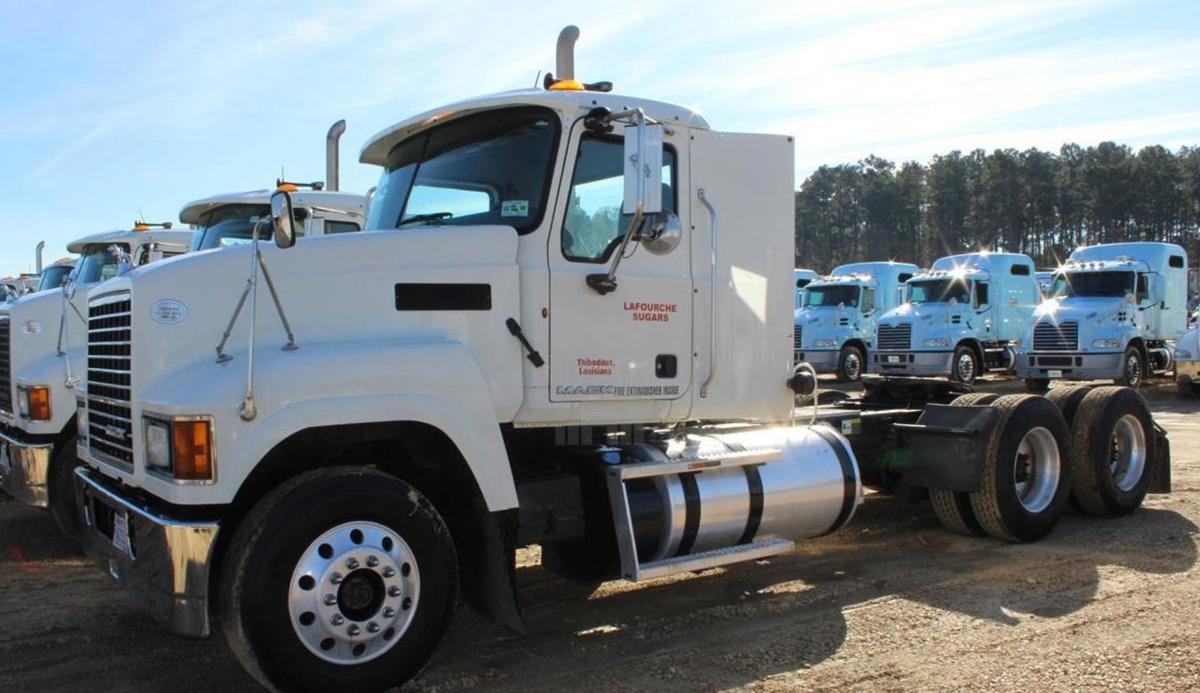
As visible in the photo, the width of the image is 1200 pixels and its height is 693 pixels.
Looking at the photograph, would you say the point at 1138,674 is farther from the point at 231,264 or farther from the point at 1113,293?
the point at 1113,293

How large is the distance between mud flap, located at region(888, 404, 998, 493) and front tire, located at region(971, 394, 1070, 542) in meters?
0.08

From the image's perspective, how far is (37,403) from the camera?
7324mm

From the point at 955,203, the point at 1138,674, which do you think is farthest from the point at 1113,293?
the point at 955,203

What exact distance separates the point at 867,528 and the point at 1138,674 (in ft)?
11.1

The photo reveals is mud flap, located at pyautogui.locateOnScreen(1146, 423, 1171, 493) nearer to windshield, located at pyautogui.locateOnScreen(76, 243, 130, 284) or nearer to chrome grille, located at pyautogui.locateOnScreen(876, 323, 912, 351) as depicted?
windshield, located at pyautogui.locateOnScreen(76, 243, 130, 284)

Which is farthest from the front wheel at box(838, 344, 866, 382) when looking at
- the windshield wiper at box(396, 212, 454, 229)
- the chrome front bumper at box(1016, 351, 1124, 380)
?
the windshield wiper at box(396, 212, 454, 229)

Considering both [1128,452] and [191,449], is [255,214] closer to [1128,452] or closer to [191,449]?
[191,449]

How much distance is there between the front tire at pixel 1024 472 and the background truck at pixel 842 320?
56.7 feet

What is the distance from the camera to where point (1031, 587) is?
236 inches

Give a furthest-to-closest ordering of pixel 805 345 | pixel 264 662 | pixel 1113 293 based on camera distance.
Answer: pixel 805 345
pixel 1113 293
pixel 264 662

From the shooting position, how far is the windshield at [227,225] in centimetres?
888

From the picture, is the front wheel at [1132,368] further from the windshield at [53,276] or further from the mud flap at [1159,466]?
the windshield at [53,276]

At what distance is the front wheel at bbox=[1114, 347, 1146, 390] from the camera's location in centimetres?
2052

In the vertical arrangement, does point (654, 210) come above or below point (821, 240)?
below
